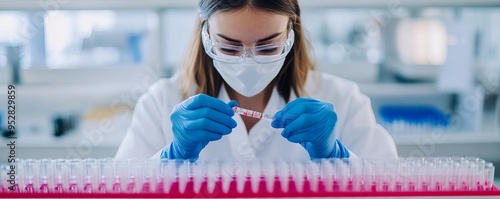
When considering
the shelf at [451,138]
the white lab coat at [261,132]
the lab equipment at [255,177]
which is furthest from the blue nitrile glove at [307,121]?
the shelf at [451,138]

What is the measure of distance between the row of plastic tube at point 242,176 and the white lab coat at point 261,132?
418mm

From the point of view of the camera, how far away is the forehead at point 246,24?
1254mm

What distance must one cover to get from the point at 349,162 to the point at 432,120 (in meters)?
1.68

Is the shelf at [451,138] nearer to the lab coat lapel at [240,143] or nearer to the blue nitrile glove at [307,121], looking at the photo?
the lab coat lapel at [240,143]

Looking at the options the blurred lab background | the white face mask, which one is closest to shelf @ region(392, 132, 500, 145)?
the blurred lab background

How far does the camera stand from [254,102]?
167cm

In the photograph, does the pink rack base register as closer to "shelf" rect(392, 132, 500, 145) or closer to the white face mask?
the white face mask

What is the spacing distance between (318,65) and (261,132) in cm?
116

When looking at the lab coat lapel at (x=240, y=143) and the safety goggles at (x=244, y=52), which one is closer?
the safety goggles at (x=244, y=52)

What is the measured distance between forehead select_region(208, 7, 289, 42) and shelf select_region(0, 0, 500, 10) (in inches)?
39.2

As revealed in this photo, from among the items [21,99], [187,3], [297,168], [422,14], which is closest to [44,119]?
[21,99]

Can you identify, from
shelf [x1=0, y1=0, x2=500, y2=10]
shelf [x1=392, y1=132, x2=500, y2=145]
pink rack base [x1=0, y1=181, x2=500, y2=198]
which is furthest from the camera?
shelf [x1=392, y1=132, x2=500, y2=145]

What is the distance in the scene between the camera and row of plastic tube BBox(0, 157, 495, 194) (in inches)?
41.5

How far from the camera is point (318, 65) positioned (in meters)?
2.65
